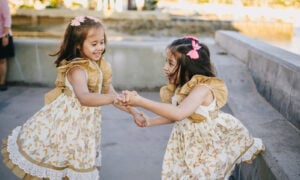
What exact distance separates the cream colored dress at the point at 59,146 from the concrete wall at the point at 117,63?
9.81 ft

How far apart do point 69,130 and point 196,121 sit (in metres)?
0.80

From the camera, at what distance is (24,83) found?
5.53m

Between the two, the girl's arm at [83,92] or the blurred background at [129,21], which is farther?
the blurred background at [129,21]

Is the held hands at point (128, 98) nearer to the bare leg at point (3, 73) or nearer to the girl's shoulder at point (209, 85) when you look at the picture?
the girl's shoulder at point (209, 85)

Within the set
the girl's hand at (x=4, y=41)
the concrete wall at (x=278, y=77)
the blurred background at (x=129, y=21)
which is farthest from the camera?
the blurred background at (x=129, y=21)

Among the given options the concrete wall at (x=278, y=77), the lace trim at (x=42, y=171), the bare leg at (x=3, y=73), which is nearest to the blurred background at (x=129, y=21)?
the bare leg at (x=3, y=73)

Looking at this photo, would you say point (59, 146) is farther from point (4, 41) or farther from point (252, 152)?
point (4, 41)

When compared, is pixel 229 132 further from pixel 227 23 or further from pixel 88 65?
pixel 227 23

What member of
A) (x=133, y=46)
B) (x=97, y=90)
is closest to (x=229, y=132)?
(x=97, y=90)

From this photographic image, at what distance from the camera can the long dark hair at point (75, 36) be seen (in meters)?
2.35

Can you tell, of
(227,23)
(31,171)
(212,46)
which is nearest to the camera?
(31,171)

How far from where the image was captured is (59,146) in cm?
233

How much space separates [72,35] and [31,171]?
2.95 feet

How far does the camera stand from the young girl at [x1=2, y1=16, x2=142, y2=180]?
2.31m
